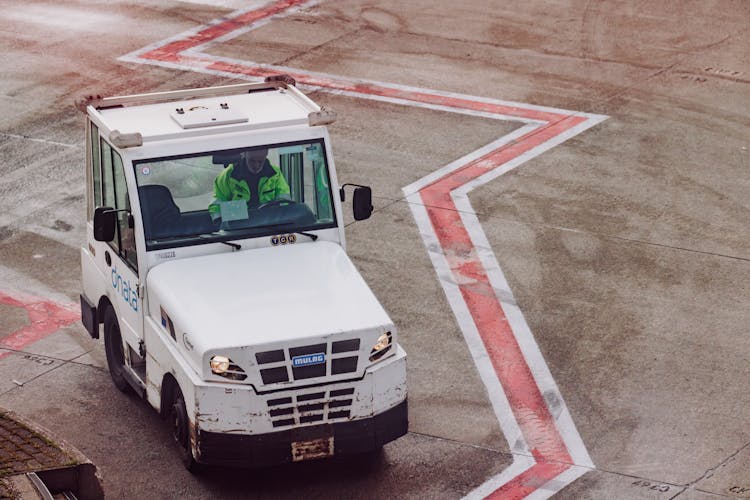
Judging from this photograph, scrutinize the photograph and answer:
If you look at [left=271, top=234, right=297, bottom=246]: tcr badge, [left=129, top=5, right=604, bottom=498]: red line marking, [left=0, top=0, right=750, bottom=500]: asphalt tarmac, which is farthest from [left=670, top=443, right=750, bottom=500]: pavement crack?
[left=271, top=234, right=297, bottom=246]: tcr badge

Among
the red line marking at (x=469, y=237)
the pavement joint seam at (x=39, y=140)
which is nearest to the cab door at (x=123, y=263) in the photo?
the red line marking at (x=469, y=237)

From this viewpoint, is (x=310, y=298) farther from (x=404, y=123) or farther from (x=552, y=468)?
(x=404, y=123)

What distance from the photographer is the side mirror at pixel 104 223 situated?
11.0 meters

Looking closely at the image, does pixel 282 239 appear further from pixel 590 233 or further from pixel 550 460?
pixel 590 233

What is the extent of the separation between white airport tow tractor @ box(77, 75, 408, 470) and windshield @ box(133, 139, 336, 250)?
0.04 feet

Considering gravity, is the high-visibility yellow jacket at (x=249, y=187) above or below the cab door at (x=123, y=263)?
above

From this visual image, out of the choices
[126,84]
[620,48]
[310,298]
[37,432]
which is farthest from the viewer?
[620,48]

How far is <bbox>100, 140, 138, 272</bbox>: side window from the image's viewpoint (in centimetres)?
1115

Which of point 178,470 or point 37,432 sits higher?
point 37,432

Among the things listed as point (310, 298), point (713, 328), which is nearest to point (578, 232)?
point (713, 328)

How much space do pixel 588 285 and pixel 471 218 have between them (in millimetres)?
2159

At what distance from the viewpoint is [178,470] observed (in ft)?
35.6

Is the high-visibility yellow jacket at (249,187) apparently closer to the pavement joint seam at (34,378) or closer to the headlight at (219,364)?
the headlight at (219,364)

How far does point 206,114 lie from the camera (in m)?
11.5
